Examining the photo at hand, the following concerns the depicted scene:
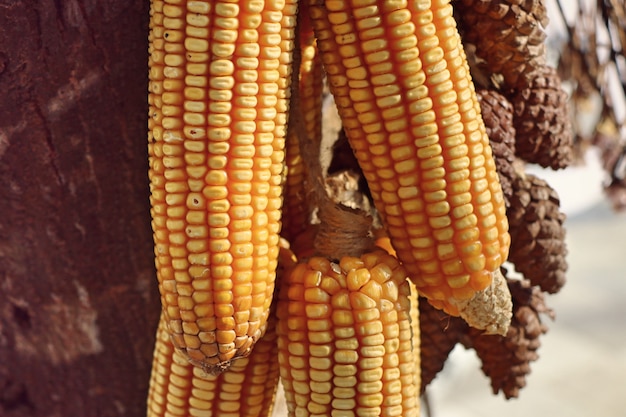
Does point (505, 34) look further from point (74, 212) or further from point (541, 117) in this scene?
point (74, 212)

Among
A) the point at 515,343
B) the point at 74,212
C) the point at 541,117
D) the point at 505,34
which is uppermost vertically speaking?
the point at 505,34

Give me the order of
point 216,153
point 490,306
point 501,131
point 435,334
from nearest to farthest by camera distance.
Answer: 1. point 216,153
2. point 490,306
3. point 501,131
4. point 435,334

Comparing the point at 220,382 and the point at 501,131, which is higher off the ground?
the point at 501,131

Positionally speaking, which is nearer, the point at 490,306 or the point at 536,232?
the point at 490,306

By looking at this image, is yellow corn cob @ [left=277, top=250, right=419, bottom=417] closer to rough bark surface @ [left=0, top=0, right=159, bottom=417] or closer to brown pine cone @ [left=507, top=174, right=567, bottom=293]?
brown pine cone @ [left=507, top=174, right=567, bottom=293]

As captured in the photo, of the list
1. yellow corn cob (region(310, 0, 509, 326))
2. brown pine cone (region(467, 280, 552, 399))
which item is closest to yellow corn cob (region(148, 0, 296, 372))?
yellow corn cob (region(310, 0, 509, 326))

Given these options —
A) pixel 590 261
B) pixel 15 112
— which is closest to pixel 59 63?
pixel 15 112

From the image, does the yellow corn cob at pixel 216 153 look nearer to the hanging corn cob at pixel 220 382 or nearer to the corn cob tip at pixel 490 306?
the hanging corn cob at pixel 220 382

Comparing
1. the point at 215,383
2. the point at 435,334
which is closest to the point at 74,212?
the point at 215,383

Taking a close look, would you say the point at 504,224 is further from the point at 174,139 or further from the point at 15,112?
the point at 15,112
